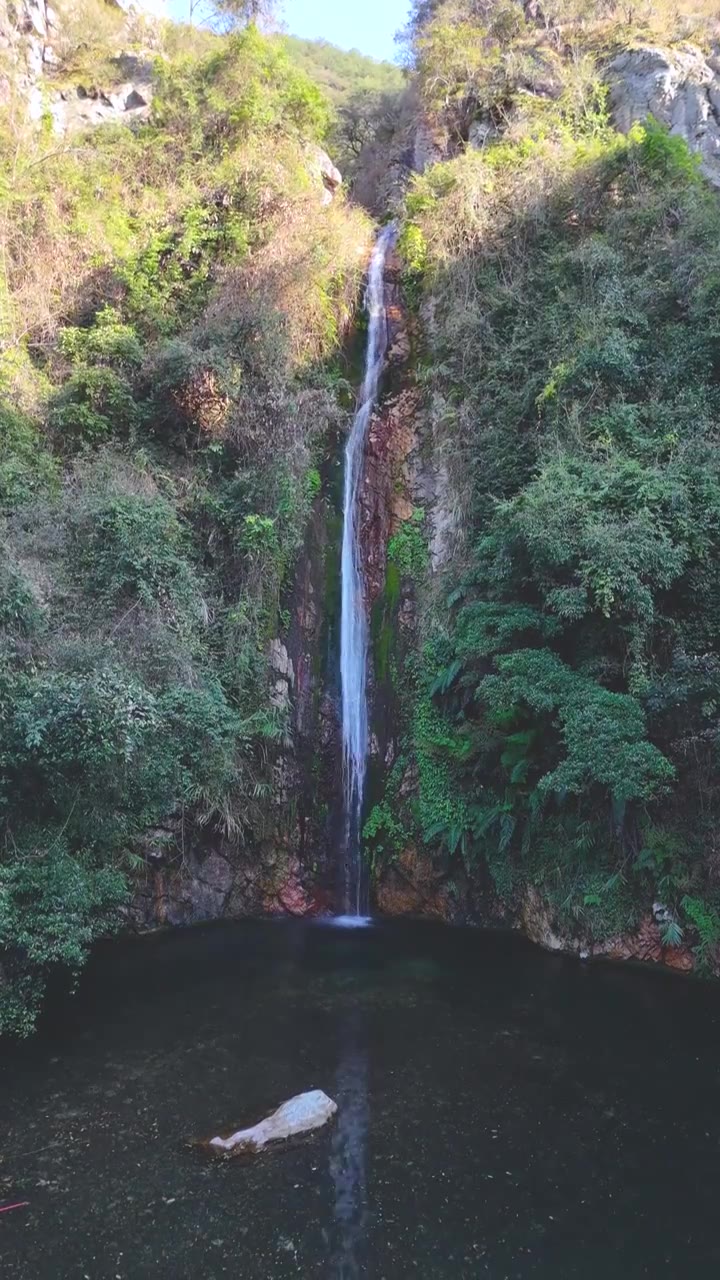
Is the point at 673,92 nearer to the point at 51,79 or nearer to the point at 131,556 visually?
the point at 51,79

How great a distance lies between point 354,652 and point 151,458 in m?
4.89

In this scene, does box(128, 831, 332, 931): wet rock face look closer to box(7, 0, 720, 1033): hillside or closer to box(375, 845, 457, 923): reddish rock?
box(7, 0, 720, 1033): hillside

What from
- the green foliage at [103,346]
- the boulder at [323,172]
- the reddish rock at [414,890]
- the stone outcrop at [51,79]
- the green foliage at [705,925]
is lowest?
the reddish rock at [414,890]

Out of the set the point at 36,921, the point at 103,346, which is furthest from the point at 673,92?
the point at 36,921

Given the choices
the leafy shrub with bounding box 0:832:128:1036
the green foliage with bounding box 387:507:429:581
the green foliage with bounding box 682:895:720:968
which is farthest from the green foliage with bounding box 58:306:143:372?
the green foliage with bounding box 682:895:720:968

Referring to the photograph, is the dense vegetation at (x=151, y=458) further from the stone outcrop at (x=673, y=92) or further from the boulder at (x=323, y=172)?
the stone outcrop at (x=673, y=92)

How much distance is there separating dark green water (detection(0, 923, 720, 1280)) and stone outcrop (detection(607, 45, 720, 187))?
685 inches

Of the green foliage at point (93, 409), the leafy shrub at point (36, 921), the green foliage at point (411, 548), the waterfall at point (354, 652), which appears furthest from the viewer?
the green foliage at point (411, 548)

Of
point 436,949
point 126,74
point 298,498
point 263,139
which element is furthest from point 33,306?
point 436,949

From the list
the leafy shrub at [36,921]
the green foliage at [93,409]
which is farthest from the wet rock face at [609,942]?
the green foliage at [93,409]

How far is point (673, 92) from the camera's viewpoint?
18172 mm

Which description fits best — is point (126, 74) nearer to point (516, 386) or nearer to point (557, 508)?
point (516, 386)

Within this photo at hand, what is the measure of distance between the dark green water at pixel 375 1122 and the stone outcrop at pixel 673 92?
17.4 meters

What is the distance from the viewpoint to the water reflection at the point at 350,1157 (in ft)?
16.7
